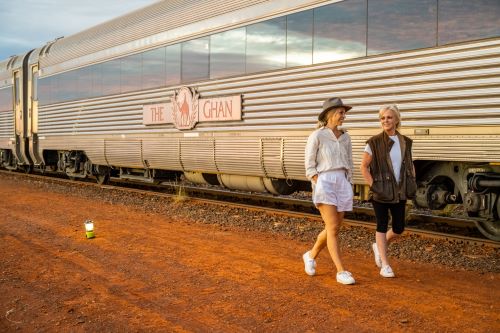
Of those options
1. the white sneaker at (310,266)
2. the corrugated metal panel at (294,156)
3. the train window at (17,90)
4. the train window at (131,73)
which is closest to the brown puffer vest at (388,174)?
the white sneaker at (310,266)

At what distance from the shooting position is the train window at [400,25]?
5723 millimetres

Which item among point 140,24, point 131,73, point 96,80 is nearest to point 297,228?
point 131,73

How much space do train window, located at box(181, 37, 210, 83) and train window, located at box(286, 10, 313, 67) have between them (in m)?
1.98

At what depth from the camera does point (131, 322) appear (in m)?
3.63

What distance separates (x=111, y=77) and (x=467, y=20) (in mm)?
8201

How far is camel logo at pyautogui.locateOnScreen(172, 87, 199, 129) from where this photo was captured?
927 cm

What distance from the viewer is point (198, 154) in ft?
30.2

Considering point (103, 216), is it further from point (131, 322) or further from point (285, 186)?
point (131, 322)

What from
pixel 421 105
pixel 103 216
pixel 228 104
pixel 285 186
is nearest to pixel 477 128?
pixel 421 105

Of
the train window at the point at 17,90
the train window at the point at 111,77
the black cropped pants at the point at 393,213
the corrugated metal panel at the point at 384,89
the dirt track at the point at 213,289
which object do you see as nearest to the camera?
the dirt track at the point at 213,289

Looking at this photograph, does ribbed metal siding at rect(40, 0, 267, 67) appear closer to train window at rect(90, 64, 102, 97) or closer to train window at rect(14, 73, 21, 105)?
train window at rect(90, 64, 102, 97)

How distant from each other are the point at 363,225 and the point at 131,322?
4127 mm

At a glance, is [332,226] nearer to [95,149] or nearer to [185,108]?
[185,108]

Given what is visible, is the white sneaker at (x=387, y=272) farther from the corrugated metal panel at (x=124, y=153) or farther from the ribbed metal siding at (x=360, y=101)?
the corrugated metal panel at (x=124, y=153)
